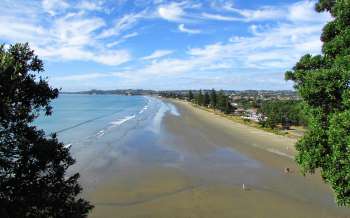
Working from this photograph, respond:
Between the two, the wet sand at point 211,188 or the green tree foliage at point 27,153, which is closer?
the green tree foliage at point 27,153

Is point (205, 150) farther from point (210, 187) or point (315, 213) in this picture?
point (315, 213)

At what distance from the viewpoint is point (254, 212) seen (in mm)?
21359

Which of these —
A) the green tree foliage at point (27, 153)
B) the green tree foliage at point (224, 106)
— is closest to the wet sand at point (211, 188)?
the green tree foliage at point (27, 153)

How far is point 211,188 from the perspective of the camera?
26.6 metres

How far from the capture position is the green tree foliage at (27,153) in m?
9.52

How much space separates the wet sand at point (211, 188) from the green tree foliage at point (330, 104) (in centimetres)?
1127

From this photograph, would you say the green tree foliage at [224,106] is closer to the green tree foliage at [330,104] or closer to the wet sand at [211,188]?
the wet sand at [211,188]

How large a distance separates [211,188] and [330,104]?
17.2m

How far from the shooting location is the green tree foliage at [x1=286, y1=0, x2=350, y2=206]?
9117 millimetres

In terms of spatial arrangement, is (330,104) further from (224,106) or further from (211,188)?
(224,106)

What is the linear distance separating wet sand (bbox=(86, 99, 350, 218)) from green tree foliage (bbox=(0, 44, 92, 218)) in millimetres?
10895

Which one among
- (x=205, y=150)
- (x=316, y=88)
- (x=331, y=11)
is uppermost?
(x=331, y=11)

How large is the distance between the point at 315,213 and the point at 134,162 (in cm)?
1859

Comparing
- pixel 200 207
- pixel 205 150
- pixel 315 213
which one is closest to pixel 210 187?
pixel 200 207
